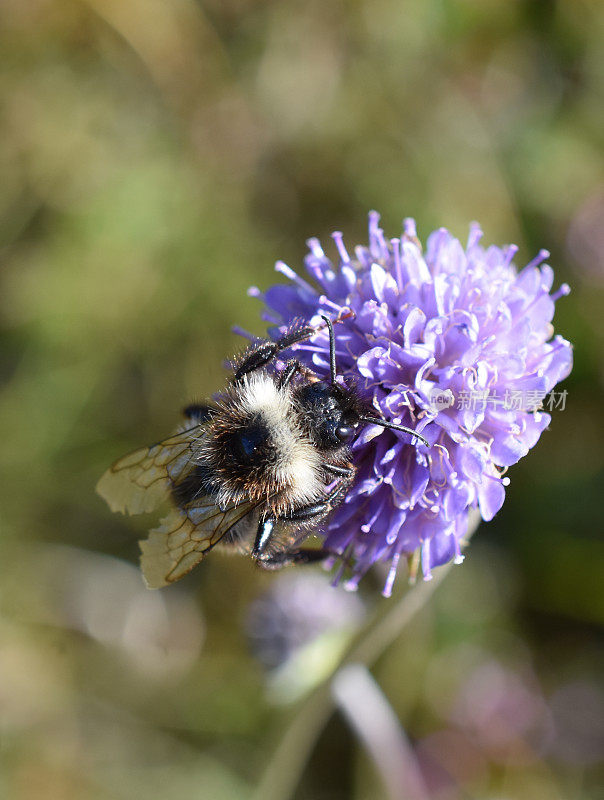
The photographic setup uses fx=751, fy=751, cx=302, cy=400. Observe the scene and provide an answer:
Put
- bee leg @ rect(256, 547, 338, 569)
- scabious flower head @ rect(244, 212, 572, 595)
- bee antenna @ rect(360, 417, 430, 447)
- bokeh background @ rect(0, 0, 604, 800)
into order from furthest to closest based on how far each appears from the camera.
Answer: bokeh background @ rect(0, 0, 604, 800) → bee leg @ rect(256, 547, 338, 569) → scabious flower head @ rect(244, 212, 572, 595) → bee antenna @ rect(360, 417, 430, 447)

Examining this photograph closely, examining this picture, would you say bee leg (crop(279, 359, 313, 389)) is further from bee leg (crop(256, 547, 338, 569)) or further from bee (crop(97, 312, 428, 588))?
bee leg (crop(256, 547, 338, 569))

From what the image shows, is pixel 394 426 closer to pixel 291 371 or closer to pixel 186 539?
pixel 291 371

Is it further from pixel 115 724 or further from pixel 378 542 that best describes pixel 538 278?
pixel 115 724

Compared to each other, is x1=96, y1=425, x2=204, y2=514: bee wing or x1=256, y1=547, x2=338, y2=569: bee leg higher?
x1=96, y1=425, x2=204, y2=514: bee wing

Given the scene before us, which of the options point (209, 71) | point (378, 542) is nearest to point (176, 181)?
point (209, 71)

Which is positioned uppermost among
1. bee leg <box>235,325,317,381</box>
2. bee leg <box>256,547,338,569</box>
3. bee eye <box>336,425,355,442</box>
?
bee leg <box>235,325,317,381</box>

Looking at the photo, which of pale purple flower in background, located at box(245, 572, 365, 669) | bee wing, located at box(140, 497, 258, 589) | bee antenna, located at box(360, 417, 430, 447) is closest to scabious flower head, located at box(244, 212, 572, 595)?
bee antenna, located at box(360, 417, 430, 447)

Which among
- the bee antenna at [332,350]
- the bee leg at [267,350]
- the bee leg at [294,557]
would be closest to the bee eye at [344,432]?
the bee antenna at [332,350]
